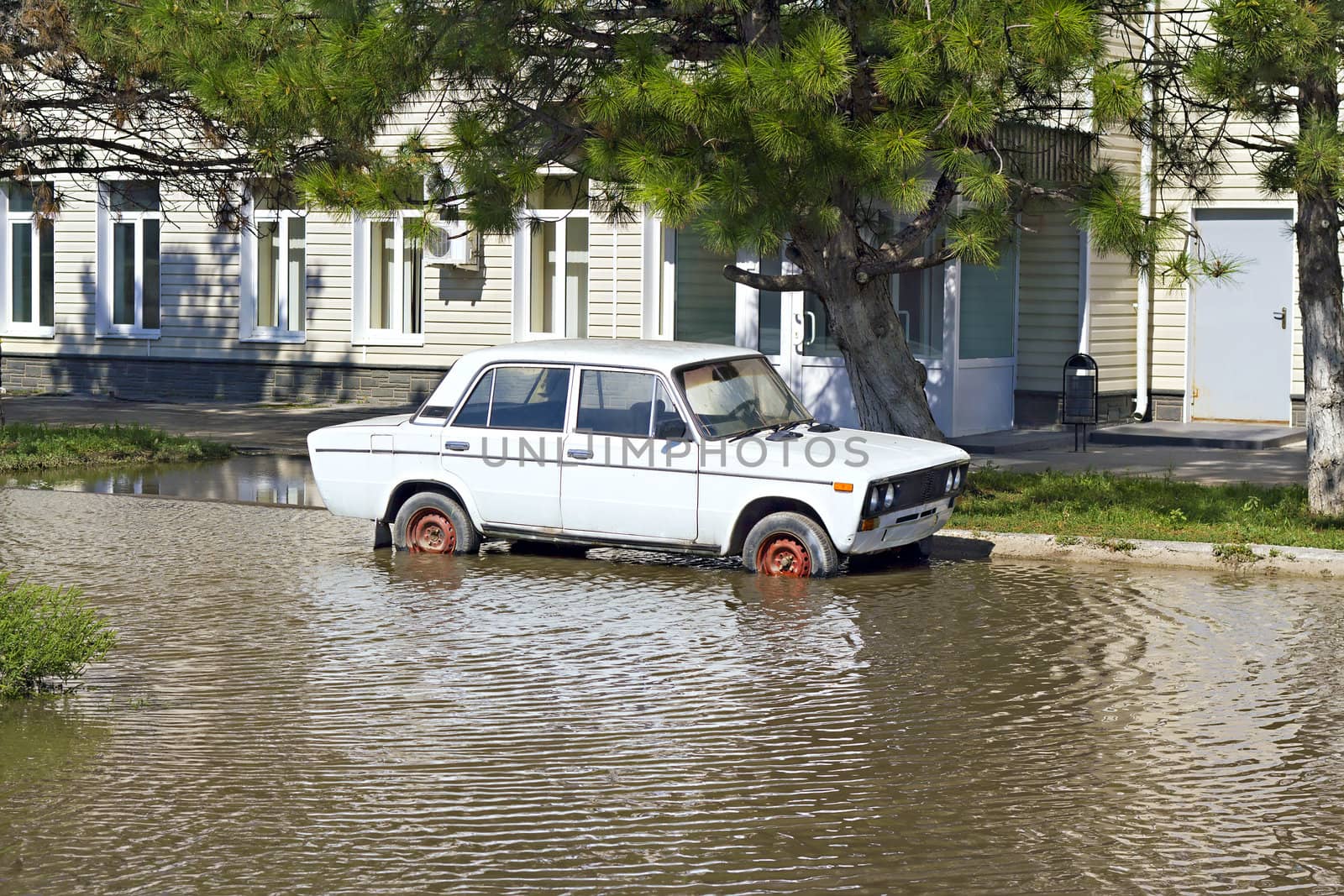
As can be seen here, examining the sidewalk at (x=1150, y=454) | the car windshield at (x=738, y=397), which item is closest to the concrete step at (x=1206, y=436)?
the sidewalk at (x=1150, y=454)

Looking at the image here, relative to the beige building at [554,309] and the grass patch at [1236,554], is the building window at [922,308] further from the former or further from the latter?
the grass patch at [1236,554]

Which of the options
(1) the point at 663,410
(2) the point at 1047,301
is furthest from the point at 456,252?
(1) the point at 663,410

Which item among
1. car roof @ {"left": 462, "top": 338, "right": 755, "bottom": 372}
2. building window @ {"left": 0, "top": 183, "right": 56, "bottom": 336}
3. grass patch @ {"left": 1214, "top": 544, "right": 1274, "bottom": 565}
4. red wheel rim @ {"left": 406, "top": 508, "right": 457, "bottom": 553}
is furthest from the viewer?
building window @ {"left": 0, "top": 183, "right": 56, "bottom": 336}

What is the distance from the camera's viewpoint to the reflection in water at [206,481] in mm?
15672

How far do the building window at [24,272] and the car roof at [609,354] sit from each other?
17141mm

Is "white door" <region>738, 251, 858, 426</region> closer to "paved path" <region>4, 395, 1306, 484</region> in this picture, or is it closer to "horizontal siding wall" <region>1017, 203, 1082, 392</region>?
"paved path" <region>4, 395, 1306, 484</region>

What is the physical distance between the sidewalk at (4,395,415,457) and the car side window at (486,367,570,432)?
24.6 ft

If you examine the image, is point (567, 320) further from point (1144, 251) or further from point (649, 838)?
point (649, 838)

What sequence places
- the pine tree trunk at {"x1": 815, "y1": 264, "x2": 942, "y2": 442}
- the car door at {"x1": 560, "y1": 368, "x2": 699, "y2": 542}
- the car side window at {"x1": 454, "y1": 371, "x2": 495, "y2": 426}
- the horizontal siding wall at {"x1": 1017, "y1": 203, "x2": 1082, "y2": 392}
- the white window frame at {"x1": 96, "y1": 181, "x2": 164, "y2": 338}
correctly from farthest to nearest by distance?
1. the white window frame at {"x1": 96, "y1": 181, "x2": 164, "y2": 338}
2. the horizontal siding wall at {"x1": 1017, "y1": 203, "x2": 1082, "y2": 392}
3. the pine tree trunk at {"x1": 815, "y1": 264, "x2": 942, "y2": 442}
4. the car side window at {"x1": 454, "y1": 371, "x2": 495, "y2": 426}
5. the car door at {"x1": 560, "y1": 368, "x2": 699, "y2": 542}

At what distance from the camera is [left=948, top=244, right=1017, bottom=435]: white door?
20219 millimetres

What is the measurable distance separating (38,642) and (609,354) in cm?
493

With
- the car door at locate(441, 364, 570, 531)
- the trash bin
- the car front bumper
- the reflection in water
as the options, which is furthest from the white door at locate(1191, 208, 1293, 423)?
the car door at locate(441, 364, 570, 531)

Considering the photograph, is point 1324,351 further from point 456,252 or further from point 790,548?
point 456,252

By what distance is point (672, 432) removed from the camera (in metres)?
11.4
